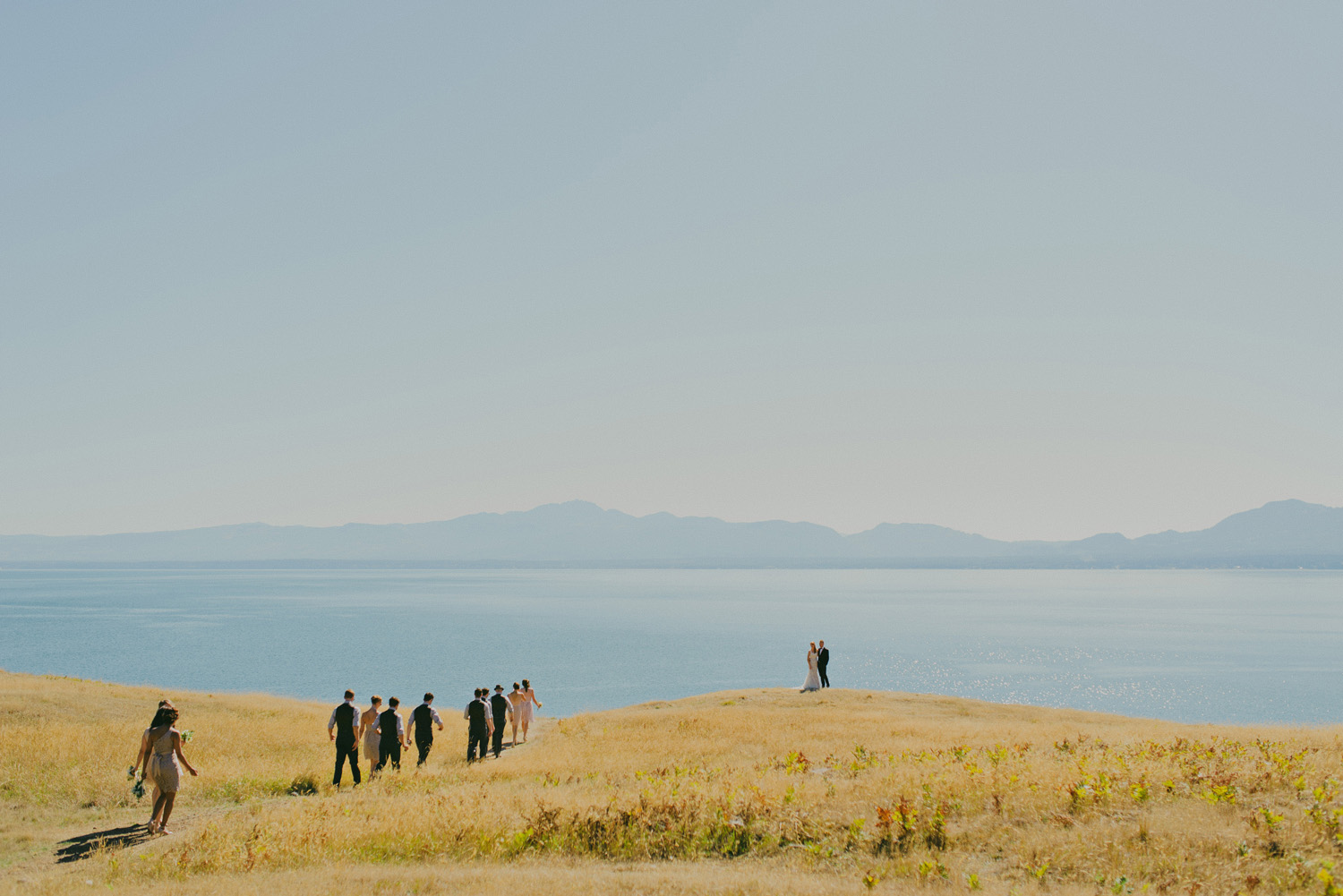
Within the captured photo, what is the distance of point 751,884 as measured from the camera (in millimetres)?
9977

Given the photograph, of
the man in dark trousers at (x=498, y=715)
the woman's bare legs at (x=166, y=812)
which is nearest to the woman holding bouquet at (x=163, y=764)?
the woman's bare legs at (x=166, y=812)

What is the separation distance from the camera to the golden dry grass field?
33.1 feet

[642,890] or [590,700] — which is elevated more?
[642,890]

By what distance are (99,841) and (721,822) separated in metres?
9.96

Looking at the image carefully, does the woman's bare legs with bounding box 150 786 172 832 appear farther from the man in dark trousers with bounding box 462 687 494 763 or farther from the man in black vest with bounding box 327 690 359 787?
the man in dark trousers with bounding box 462 687 494 763

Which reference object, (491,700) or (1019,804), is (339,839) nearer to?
(1019,804)

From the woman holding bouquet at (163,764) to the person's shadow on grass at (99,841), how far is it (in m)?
0.26

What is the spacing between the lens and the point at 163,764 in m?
14.5

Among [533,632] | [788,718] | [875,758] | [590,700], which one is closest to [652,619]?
[533,632]

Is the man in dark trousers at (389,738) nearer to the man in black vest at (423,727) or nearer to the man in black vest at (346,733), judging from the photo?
the man in black vest at (346,733)

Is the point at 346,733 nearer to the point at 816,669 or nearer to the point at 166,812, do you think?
the point at 166,812

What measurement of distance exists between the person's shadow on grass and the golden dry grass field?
0.23 feet

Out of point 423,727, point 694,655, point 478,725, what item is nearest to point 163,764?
point 423,727

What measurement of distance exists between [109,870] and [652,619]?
16435 cm
